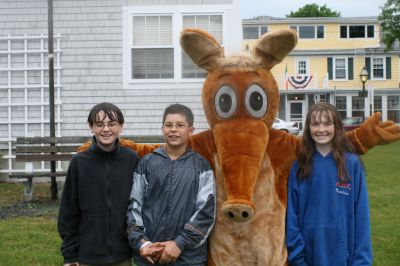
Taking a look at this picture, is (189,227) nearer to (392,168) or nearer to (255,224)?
(255,224)

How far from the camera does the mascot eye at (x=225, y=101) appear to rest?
2668mm

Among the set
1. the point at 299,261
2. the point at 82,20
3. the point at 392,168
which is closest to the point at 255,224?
the point at 299,261

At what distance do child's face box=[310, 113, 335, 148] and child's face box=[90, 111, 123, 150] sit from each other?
1144 mm

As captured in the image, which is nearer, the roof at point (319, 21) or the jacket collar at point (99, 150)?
the jacket collar at point (99, 150)

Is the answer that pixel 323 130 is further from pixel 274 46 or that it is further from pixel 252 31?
pixel 252 31

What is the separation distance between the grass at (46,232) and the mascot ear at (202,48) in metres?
2.91

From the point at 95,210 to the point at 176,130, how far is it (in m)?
0.64

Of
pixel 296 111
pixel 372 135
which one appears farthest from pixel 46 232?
pixel 296 111

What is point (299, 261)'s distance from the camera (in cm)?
259

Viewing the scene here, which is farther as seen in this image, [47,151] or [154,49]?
[154,49]

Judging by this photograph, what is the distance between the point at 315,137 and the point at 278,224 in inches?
20.9

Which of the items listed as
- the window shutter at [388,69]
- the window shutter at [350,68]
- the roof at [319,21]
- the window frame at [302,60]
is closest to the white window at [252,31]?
the roof at [319,21]

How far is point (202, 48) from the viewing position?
2738 millimetres

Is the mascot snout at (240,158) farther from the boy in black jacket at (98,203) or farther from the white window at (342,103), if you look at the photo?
→ the white window at (342,103)
